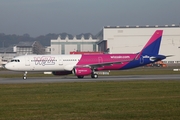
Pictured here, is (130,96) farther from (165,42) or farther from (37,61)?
(165,42)

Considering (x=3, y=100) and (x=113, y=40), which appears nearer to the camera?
(x=3, y=100)

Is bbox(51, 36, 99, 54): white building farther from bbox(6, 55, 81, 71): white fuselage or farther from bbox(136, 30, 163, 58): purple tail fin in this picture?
bbox(6, 55, 81, 71): white fuselage

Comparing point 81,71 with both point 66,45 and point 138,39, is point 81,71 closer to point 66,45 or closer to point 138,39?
point 138,39

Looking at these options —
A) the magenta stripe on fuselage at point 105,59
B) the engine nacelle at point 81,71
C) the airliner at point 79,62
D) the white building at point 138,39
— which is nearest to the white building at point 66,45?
the white building at point 138,39

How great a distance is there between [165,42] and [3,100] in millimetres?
105941

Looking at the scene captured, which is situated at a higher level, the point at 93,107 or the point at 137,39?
the point at 137,39

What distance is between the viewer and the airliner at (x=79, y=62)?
51031 mm

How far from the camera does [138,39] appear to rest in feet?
422

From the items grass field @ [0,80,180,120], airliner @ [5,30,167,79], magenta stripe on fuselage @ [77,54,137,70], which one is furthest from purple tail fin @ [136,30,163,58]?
grass field @ [0,80,180,120]

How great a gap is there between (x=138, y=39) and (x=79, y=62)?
7849 cm

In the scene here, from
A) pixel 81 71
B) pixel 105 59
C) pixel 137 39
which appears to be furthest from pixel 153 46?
pixel 137 39

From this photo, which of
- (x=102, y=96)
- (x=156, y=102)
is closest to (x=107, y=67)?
(x=102, y=96)

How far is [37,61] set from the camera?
5128 cm

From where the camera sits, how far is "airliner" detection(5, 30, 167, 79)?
167 ft
